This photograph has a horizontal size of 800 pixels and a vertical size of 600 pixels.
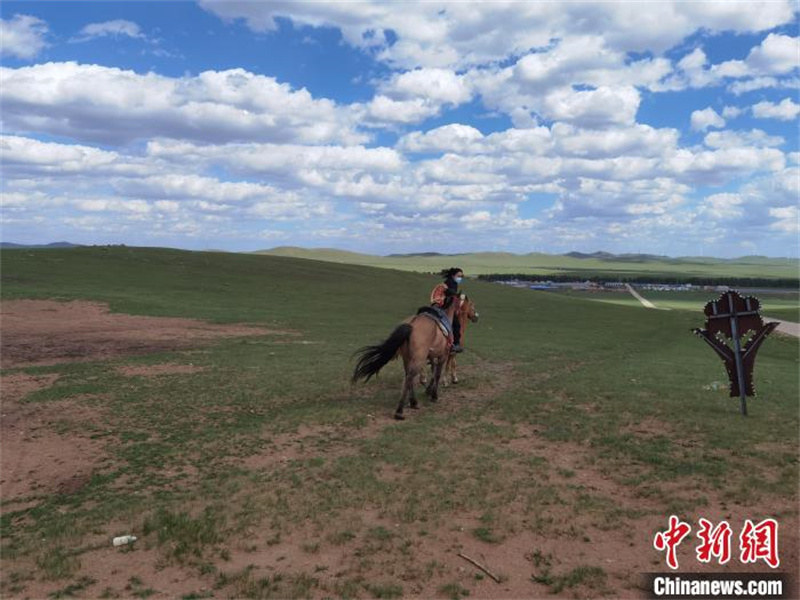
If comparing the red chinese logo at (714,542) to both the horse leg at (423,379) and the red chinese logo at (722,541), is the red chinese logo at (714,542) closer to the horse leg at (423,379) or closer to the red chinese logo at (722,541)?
the red chinese logo at (722,541)

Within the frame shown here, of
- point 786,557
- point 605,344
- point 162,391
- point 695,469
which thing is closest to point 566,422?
point 695,469

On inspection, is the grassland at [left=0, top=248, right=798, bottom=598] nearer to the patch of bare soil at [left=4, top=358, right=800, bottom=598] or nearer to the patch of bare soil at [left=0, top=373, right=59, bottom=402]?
the patch of bare soil at [left=4, top=358, right=800, bottom=598]

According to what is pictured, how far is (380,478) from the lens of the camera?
842 cm

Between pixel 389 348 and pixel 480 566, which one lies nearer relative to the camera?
pixel 480 566

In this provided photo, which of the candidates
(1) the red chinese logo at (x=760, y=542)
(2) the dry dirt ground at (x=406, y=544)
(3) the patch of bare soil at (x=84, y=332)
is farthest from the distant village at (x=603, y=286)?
(1) the red chinese logo at (x=760, y=542)

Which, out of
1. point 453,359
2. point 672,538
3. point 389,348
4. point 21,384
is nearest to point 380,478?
point 672,538

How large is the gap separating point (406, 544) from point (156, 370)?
13.0m

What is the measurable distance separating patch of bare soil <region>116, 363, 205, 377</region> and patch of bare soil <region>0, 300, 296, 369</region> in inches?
101

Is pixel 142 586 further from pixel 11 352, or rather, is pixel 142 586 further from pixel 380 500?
pixel 11 352

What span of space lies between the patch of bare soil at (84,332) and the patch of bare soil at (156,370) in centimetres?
257

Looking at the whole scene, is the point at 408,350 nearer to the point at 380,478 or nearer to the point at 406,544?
the point at 380,478

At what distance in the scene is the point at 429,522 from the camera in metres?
7.01

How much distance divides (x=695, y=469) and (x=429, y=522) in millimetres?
4751

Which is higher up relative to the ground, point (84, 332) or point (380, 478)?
point (84, 332)
